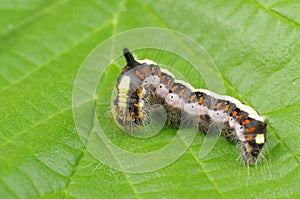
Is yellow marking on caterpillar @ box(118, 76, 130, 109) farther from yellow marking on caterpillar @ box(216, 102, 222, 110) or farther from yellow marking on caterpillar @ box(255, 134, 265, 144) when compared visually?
yellow marking on caterpillar @ box(255, 134, 265, 144)

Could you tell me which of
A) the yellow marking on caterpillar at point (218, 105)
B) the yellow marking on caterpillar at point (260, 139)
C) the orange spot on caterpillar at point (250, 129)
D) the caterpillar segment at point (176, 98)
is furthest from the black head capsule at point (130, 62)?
the yellow marking on caterpillar at point (260, 139)

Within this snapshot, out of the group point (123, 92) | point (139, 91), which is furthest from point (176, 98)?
point (123, 92)

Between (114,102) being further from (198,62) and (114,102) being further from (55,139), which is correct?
(198,62)

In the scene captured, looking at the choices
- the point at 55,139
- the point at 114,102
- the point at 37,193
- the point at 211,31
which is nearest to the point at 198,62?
the point at 211,31

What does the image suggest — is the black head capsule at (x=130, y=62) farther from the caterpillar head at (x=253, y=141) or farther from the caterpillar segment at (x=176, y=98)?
the caterpillar head at (x=253, y=141)

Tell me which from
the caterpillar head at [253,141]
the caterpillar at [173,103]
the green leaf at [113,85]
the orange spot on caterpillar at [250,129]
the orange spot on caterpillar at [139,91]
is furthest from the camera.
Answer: the orange spot on caterpillar at [139,91]

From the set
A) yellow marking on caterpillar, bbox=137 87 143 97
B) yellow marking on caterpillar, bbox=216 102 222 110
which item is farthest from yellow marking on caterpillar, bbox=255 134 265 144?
yellow marking on caterpillar, bbox=137 87 143 97

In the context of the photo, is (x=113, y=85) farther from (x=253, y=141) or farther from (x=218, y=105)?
(x=253, y=141)
